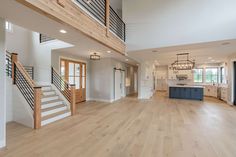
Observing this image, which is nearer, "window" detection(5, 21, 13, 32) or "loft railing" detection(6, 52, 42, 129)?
"loft railing" detection(6, 52, 42, 129)

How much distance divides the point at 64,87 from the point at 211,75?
11.3 meters

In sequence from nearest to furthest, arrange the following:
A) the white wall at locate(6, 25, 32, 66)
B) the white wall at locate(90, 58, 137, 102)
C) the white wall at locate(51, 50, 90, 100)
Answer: the white wall at locate(6, 25, 32, 66), the white wall at locate(51, 50, 90, 100), the white wall at locate(90, 58, 137, 102)

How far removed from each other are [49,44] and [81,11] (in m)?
3.25

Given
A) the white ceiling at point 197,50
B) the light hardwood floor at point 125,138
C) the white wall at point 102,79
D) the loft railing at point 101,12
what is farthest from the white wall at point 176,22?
the light hardwood floor at point 125,138

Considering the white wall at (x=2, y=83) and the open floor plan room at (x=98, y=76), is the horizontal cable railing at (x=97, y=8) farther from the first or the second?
the white wall at (x=2, y=83)

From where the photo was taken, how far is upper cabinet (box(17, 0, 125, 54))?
7.65ft

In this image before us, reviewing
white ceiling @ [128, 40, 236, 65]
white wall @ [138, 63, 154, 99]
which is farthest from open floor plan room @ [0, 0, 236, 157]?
white wall @ [138, 63, 154, 99]

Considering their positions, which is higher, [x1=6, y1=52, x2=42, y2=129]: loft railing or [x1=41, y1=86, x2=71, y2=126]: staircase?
[x1=6, y1=52, x2=42, y2=129]: loft railing

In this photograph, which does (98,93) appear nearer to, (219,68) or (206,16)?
(206,16)

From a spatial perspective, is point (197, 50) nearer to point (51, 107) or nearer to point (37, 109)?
point (51, 107)

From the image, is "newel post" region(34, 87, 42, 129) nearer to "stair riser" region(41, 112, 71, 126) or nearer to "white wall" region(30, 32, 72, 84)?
"stair riser" region(41, 112, 71, 126)

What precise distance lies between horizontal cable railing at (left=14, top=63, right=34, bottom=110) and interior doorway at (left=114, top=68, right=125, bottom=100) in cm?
500

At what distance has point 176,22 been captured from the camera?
4.88 metres

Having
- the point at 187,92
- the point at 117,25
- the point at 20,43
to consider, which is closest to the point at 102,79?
the point at 117,25
